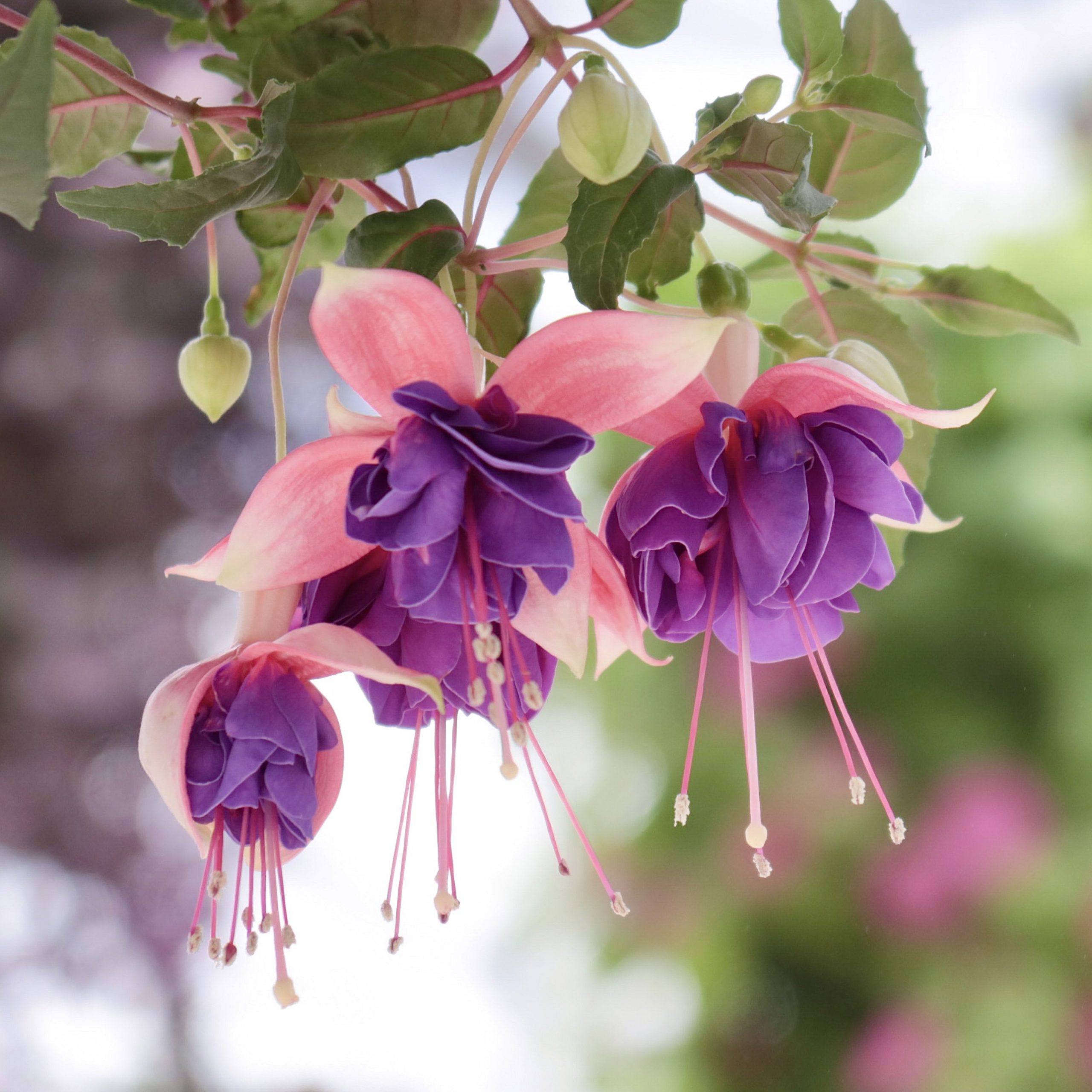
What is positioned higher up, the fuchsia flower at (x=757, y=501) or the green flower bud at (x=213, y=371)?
the green flower bud at (x=213, y=371)

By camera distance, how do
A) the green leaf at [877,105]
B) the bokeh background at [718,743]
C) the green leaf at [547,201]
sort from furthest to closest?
the bokeh background at [718,743], the green leaf at [547,201], the green leaf at [877,105]

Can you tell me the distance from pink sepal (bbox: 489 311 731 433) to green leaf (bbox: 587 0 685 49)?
0.44 ft

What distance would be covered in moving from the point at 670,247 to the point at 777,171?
0.21 feet

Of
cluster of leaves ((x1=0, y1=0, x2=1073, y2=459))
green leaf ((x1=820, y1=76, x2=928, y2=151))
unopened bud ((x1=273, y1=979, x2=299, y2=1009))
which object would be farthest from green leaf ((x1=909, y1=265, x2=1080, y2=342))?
unopened bud ((x1=273, y1=979, x2=299, y2=1009))

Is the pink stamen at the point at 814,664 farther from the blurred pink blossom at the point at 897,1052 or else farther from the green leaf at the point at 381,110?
the blurred pink blossom at the point at 897,1052

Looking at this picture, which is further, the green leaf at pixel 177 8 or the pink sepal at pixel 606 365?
the green leaf at pixel 177 8

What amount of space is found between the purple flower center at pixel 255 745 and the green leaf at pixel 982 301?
0.29m

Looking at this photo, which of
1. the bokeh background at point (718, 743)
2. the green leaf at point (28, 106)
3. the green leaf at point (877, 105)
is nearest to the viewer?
the green leaf at point (28, 106)

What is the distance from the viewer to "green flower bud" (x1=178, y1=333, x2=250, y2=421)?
41cm

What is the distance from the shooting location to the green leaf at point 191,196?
0.92ft

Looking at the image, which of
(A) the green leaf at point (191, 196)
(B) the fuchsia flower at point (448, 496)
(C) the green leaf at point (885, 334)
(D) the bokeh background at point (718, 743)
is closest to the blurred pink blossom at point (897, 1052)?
(D) the bokeh background at point (718, 743)

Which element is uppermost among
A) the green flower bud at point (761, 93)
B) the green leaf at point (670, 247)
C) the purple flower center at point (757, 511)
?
the green flower bud at point (761, 93)

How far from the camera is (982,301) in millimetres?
421

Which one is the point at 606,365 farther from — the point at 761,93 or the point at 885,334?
the point at 885,334
